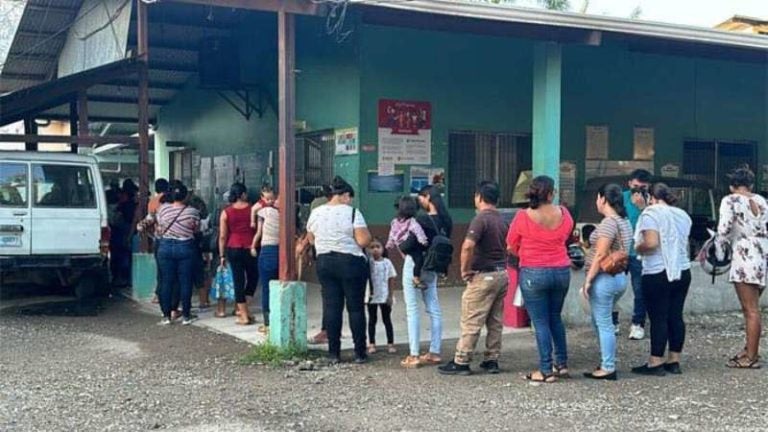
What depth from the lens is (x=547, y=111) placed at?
10.4 m

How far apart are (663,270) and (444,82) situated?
617cm

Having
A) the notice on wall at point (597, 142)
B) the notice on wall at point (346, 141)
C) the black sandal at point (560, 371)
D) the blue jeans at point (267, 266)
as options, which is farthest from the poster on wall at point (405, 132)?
the black sandal at point (560, 371)

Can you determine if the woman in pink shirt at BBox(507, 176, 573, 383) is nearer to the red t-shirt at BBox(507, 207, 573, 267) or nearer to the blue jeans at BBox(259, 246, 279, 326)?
the red t-shirt at BBox(507, 207, 573, 267)

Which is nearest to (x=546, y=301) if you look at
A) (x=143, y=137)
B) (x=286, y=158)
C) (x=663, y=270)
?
(x=663, y=270)

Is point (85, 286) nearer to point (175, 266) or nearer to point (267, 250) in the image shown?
point (175, 266)

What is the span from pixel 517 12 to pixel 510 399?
5.21m

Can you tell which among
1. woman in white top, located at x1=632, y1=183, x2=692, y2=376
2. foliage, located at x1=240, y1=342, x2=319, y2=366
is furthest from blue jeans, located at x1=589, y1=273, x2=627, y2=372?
foliage, located at x1=240, y1=342, x2=319, y2=366

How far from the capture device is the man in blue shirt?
849cm

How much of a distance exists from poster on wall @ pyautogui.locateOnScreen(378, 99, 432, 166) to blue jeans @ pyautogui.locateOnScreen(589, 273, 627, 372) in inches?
224

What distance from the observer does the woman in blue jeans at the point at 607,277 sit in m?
6.74

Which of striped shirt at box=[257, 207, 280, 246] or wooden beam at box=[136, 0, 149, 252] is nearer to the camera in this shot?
striped shirt at box=[257, 207, 280, 246]

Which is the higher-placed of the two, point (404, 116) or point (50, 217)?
point (404, 116)

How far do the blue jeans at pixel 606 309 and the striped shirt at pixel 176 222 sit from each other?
4635 millimetres

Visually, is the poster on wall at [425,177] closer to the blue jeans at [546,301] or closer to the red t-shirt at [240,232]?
the red t-shirt at [240,232]
